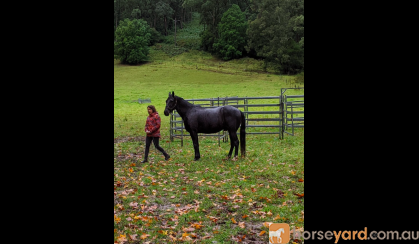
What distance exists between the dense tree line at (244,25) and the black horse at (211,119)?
40.7 meters

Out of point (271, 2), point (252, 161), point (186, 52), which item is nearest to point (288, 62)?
point (271, 2)

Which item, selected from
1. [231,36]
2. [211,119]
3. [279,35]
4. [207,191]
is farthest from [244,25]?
[207,191]

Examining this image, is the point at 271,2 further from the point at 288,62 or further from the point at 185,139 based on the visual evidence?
the point at 185,139

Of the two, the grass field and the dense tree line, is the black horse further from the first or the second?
the dense tree line

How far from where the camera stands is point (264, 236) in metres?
4.27

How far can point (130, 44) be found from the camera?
57844 millimetres

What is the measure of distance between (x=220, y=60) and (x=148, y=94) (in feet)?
95.9

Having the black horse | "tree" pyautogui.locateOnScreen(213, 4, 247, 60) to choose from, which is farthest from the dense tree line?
the black horse

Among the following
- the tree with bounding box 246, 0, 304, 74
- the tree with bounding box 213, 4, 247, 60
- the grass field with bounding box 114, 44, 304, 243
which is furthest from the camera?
the tree with bounding box 213, 4, 247, 60

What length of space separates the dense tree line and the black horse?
40.7 metres

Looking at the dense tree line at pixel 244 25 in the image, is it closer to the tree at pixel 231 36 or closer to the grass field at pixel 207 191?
the tree at pixel 231 36

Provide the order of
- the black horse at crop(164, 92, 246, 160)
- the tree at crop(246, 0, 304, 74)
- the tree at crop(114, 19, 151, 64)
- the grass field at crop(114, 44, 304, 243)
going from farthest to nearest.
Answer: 1. the tree at crop(114, 19, 151, 64)
2. the tree at crop(246, 0, 304, 74)
3. the black horse at crop(164, 92, 246, 160)
4. the grass field at crop(114, 44, 304, 243)

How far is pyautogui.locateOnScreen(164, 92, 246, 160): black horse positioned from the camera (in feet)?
31.4

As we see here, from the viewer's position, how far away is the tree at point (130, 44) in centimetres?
5766
